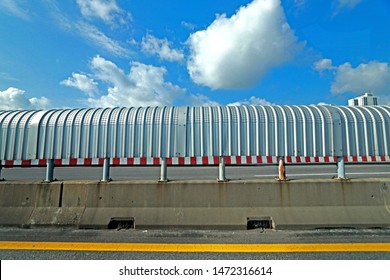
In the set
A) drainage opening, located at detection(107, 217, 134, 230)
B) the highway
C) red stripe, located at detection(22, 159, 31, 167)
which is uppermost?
red stripe, located at detection(22, 159, 31, 167)

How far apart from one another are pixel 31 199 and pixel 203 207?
12.3 feet

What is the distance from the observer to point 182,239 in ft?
13.5

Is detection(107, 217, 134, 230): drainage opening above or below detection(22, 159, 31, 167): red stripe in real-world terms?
below

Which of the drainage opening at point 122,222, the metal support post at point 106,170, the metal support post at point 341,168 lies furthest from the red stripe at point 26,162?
the metal support post at point 341,168

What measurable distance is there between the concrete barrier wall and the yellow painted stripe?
0.70 metres

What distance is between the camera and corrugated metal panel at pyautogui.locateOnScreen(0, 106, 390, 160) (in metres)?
5.34

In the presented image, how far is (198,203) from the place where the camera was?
482 centimetres

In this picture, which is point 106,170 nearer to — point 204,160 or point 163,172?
point 163,172

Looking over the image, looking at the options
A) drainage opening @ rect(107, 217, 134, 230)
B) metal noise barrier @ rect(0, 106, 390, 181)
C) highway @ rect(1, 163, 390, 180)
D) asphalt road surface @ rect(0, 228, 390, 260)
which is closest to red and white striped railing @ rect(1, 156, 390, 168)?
metal noise barrier @ rect(0, 106, 390, 181)

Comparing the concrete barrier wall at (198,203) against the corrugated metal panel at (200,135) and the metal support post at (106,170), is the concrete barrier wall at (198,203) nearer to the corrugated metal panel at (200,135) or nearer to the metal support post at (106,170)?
the metal support post at (106,170)

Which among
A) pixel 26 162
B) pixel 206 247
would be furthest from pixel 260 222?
pixel 26 162

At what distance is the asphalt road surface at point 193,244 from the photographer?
349 cm

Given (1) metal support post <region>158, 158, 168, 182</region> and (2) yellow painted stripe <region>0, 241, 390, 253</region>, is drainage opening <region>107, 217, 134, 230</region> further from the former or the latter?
(1) metal support post <region>158, 158, 168, 182</region>

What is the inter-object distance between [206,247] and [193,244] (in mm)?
248
